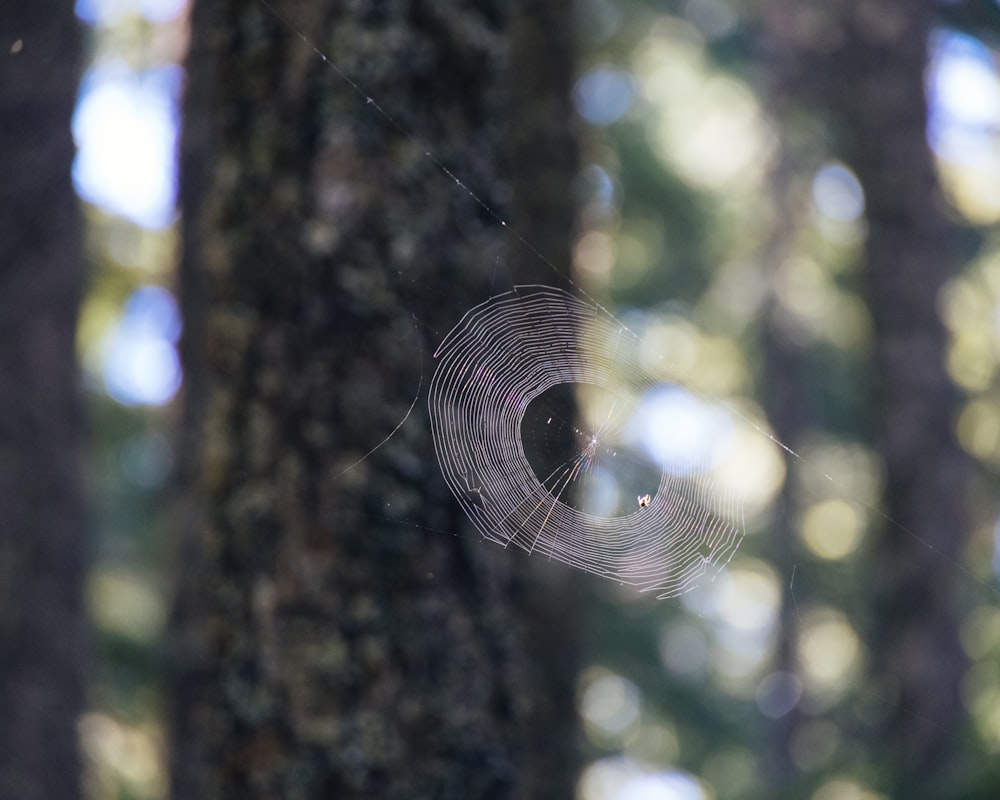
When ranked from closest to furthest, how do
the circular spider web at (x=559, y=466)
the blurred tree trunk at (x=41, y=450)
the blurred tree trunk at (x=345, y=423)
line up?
the blurred tree trunk at (x=345, y=423)
the circular spider web at (x=559, y=466)
the blurred tree trunk at (x=41, y=450)

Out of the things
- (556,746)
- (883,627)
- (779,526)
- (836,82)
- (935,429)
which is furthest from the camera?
(779,526)

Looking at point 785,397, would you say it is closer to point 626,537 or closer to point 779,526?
point 779,526

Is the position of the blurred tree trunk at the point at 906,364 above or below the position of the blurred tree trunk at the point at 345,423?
below

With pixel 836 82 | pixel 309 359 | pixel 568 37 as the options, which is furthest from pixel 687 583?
pixel 836 82

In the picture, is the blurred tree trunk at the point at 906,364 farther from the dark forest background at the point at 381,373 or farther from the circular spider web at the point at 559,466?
the circular spider web at the point at 559,466

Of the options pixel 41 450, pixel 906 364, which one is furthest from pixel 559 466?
pixel 906 364

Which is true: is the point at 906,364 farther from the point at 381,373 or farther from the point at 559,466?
the point at 381,373

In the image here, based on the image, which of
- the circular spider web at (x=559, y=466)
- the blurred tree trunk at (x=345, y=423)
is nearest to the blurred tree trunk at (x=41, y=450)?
the blurred tree trunk at (x=345, y=423)
